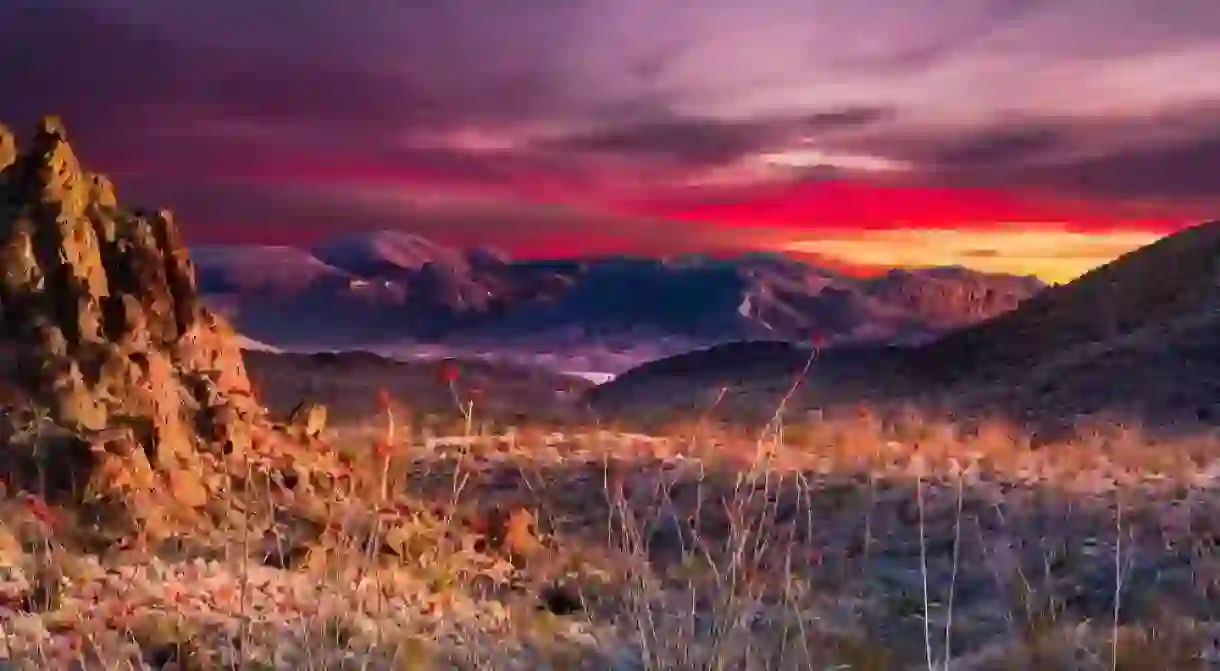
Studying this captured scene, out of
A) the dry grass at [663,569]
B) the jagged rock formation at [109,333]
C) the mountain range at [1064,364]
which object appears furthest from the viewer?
the mountain range at [1064,364]

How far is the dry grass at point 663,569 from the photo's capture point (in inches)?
253

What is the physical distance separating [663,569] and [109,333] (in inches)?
215

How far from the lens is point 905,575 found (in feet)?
36.5

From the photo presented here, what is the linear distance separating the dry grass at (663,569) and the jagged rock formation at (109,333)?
0.64 meters

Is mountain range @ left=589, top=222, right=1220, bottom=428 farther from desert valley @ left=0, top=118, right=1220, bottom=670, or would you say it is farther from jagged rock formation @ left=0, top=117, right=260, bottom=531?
jagged rock formation @ left=0, top=117, right=260, bottom=531

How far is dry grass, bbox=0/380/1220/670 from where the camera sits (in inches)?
253

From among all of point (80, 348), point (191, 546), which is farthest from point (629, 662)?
point (80, 348)

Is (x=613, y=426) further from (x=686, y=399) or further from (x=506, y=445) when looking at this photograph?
(x=686, y=399)

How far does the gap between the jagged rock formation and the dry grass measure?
64 cm

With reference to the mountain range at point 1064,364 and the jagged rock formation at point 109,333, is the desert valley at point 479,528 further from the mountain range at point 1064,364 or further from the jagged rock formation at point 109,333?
the mountain range at point 1064,364

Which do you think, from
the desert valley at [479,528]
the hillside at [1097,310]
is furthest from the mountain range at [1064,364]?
the desert valley at [479,528]

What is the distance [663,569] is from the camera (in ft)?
37.9

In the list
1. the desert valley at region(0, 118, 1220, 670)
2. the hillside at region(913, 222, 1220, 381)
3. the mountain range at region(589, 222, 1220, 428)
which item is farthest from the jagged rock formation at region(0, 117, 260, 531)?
the hillside at region(913, 222, 1220, 381)

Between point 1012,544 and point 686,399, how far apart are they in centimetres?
2694
